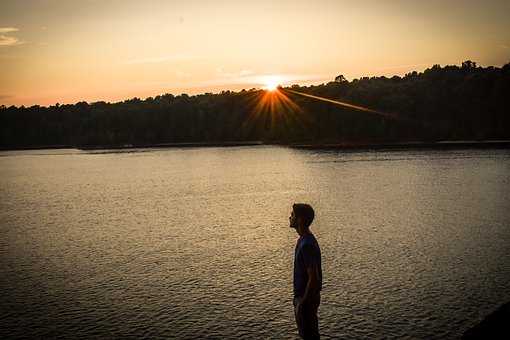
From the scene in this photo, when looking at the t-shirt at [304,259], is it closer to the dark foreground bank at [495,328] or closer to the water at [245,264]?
the dark foreground bank at [495,328]

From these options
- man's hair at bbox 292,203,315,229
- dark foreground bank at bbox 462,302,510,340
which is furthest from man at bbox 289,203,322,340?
dark foreground bank at bbox 462,302,510,340

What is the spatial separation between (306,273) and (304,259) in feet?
1.38

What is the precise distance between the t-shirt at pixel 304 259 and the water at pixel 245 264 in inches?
248

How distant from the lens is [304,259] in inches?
389

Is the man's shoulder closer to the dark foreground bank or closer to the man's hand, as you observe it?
the man's hand

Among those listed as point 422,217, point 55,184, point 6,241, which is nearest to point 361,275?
point 422,217

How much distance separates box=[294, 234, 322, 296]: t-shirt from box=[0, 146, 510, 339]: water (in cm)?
630

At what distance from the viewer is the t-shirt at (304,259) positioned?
9819 mm

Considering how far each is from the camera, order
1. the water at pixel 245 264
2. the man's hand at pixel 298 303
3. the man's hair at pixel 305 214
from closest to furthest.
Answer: the man's hair at pixel 305 214 → the man's hand at pixel 298 303 → the water at pixel 245 264

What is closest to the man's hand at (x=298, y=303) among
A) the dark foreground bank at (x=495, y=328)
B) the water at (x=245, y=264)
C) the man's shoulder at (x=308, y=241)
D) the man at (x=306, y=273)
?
the man at (x=306, y=273)

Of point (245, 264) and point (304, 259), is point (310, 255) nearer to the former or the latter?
point (304, 259)

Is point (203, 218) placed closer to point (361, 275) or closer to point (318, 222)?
point (318, 222)

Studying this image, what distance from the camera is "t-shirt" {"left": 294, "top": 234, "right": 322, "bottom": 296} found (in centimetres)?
982

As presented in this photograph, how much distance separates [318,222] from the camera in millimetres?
37031
